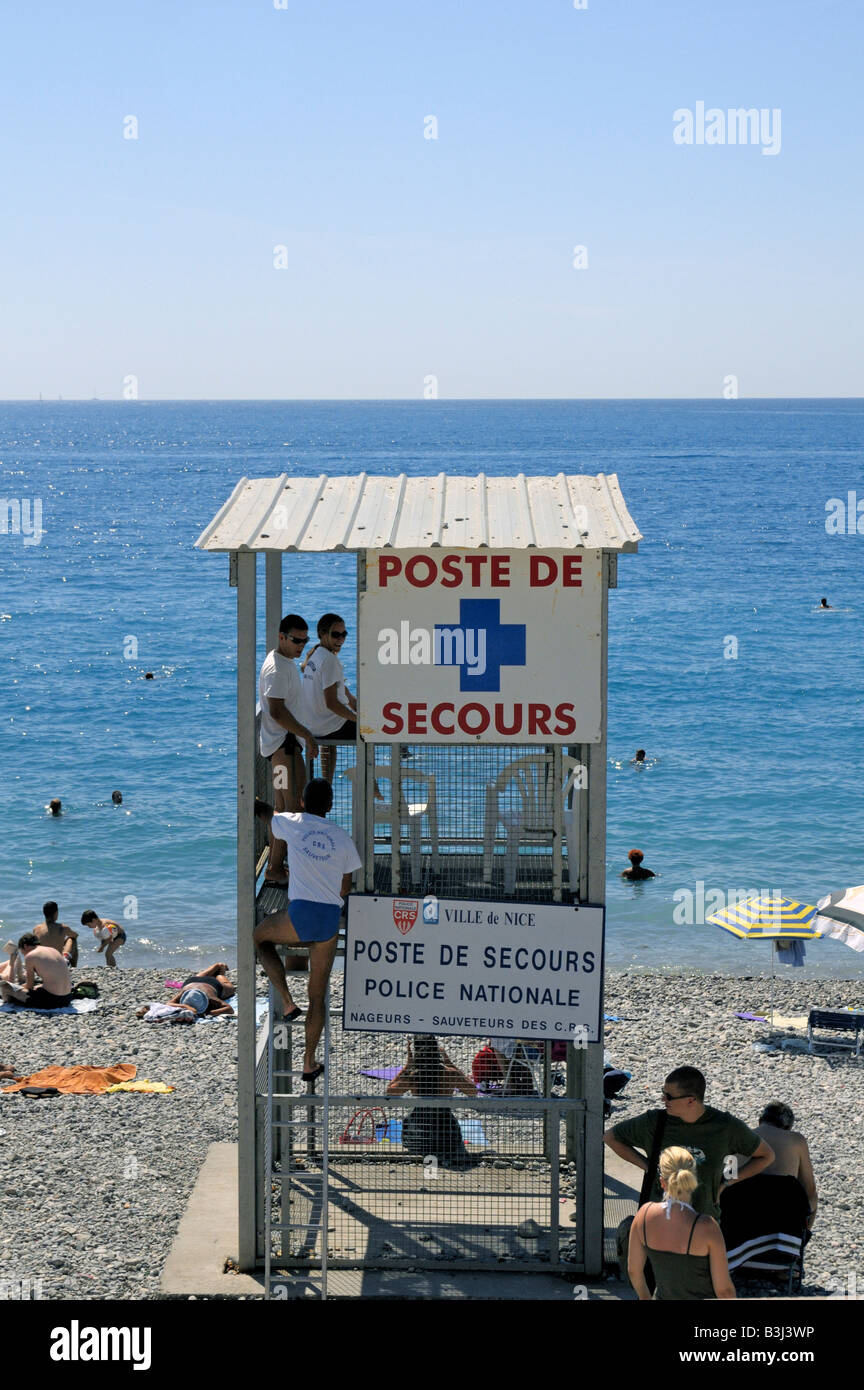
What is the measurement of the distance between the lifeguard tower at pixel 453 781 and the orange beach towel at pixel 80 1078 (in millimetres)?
4966

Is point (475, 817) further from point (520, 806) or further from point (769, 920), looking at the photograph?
point (769, 920)

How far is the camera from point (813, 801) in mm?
38156

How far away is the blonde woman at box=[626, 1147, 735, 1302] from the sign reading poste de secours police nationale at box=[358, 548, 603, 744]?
326cm

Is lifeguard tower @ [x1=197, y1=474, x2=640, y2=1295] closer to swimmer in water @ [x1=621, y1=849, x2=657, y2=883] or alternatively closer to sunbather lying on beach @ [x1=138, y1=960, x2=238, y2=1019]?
sunbather lying on beach @ [x1=138, y1=960, x2=238, y2=1019]

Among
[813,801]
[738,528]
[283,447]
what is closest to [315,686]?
[813,801]

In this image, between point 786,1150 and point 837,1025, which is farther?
point 837,1025

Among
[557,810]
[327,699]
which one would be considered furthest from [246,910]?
[557,810]

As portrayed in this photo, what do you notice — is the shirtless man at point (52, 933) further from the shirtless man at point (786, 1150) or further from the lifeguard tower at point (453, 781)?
the shirtless man at point (786, 1150)

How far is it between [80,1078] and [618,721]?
3455cm

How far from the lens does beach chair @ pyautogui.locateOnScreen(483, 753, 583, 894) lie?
10.1 meters

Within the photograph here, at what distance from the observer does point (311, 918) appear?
9.79 meters

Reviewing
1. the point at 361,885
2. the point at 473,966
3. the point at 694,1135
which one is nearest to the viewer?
the point at 694,1135

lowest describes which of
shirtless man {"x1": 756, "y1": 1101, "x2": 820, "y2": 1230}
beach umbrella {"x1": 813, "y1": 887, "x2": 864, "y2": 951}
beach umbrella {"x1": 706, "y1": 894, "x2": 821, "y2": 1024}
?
beach umbrella {"x1": 706, "y1": 894, "x2": 821, "y2": 1024}

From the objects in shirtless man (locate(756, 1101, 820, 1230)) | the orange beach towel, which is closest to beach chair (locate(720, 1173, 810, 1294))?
shirtless man (locate(756, 1101, 820, 1230))
